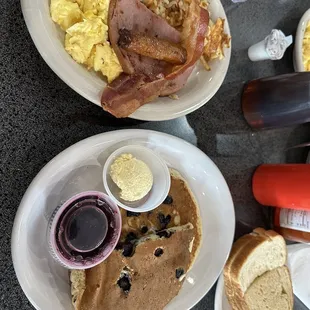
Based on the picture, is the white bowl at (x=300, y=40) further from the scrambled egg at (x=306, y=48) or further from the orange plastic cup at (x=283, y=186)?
the orange plastic cup at (x=283, y=186)

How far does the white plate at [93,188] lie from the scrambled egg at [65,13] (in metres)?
0.28

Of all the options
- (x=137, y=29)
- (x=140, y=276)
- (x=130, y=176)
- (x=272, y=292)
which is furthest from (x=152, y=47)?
(x=272, y=292)

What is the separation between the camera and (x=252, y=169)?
60.9 inches

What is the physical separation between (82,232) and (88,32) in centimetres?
46

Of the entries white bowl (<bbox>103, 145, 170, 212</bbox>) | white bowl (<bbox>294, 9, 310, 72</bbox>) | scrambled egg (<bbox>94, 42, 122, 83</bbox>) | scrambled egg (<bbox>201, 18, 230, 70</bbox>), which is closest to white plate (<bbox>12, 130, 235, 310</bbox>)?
white bowl (<bbox>103, 145, 170, 212</bbox>)

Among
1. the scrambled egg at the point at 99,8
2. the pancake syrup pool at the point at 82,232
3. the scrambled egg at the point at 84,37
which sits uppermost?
the scrambled egg at the point at 99,8

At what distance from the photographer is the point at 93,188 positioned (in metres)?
1.19

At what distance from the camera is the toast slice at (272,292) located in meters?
1.47

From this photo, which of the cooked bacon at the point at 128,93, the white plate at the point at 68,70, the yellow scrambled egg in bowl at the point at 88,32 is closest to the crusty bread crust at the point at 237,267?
the white plate at the point at 68,70

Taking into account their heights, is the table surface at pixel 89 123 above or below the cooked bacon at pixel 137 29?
below

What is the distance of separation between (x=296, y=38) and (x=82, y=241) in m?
0.99

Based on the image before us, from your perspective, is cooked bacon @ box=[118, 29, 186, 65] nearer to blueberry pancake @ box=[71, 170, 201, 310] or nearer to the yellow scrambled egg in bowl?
the yellow scrambled egg in bowl

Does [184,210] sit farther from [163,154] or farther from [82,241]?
[82,241]

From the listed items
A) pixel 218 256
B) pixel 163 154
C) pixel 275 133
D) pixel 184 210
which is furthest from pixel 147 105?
pixel 275 133
